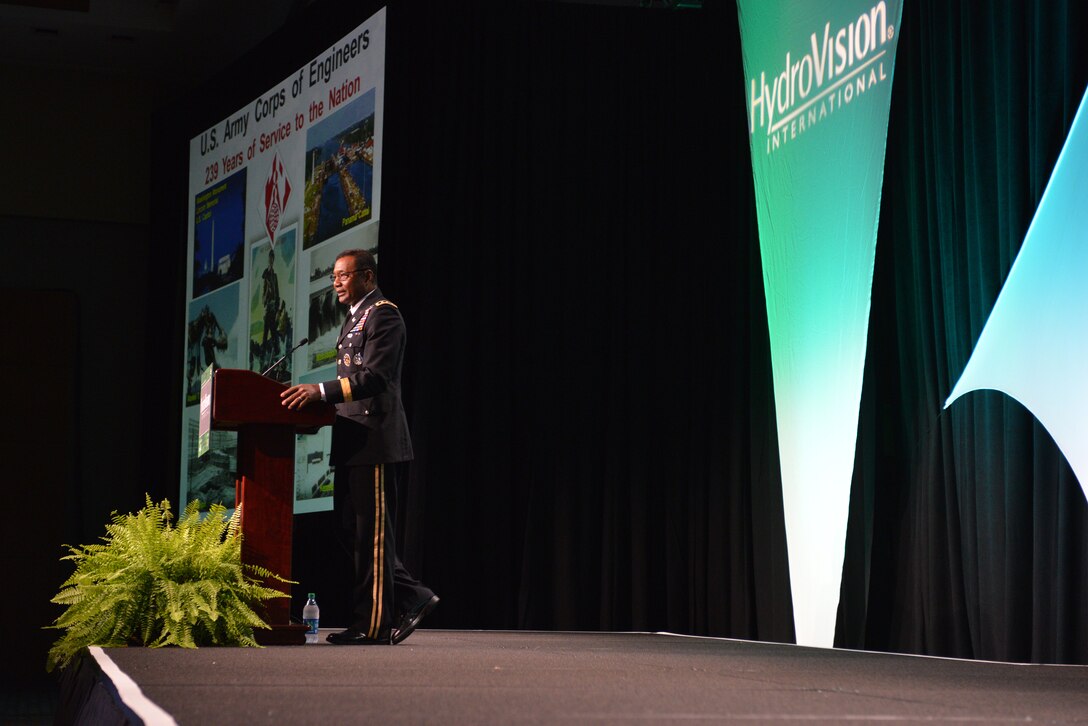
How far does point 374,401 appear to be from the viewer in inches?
144

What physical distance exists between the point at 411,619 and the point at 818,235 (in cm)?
207

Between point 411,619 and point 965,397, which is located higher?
point 965,397

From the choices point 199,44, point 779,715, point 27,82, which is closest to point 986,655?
point 779,715

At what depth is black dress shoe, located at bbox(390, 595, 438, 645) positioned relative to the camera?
365 cm

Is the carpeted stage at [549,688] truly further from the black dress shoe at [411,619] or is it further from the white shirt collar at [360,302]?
the white shirt collar at [360,302]

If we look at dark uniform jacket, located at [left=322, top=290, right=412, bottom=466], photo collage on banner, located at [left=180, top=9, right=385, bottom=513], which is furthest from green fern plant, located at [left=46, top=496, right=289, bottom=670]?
photo collage on banner, located at [left=180, top=9, right=385, bottom=513]

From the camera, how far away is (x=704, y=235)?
569 centimetres

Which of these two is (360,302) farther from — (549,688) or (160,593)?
(549,688)

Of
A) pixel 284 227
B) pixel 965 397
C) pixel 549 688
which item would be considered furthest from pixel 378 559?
pixel 284 227

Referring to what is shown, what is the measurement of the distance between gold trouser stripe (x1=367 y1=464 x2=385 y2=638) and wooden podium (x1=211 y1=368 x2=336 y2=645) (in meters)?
0.19

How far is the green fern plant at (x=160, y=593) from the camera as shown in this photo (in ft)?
10.3

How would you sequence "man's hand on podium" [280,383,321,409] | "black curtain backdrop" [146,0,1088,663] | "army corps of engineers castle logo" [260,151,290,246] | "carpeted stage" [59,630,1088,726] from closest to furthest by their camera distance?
1. "carpeted stage" [59,630,1088,726]
2. "man's hand on podium" [280,383,321,409]
3. "black curtain backdrop" [146,0,1088,663]
4. "army corps of engineers castle logo" [260,151,290,246]

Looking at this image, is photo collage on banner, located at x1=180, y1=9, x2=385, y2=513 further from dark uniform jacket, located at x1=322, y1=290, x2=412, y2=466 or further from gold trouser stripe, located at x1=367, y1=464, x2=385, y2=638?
gold trouser stripe, located at x1=367, y1=464, x2=385, y2=638

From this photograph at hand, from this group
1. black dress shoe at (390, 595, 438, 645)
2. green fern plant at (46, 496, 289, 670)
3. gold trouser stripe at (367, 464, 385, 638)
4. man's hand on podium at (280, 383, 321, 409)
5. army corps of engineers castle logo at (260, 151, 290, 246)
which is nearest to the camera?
green fern plant at (46, 496, 289, 670)
